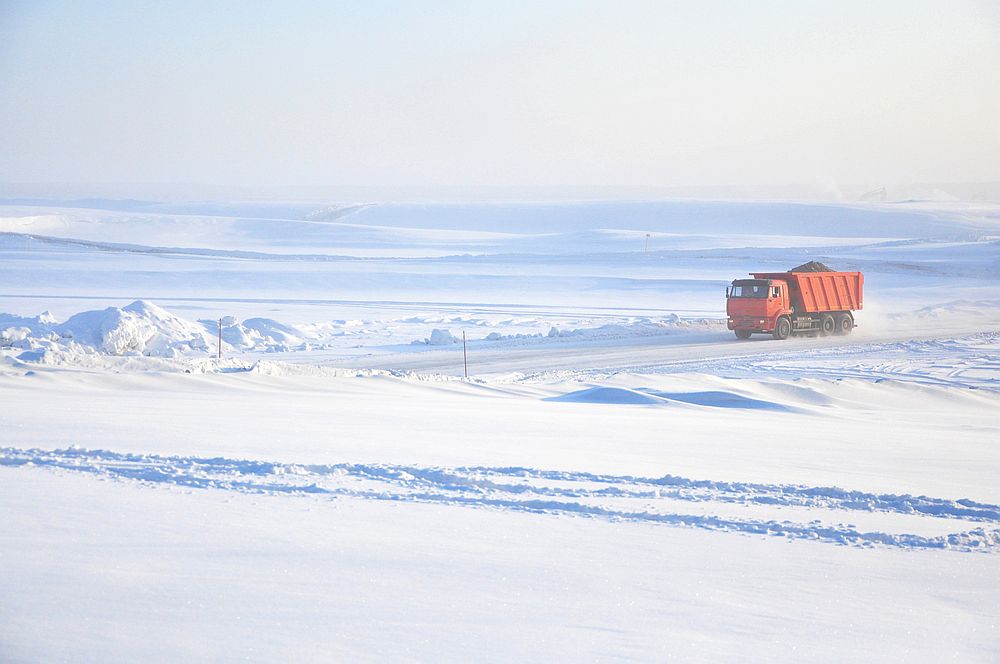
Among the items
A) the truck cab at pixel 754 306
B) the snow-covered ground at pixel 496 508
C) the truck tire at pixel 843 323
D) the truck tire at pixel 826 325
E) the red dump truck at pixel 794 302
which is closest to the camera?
the snow-covered ground at pixel 496 508

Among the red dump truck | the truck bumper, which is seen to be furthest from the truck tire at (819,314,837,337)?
the truck bumper

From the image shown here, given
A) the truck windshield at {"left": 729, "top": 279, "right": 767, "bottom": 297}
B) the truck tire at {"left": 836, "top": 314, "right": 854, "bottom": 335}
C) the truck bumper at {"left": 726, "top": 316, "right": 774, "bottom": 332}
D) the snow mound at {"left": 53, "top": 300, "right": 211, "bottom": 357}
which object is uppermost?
the truck windshield at {"left": 729, "top": 279, "right": 767, "bottom": 297}

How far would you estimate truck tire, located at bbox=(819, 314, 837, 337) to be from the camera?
101ft

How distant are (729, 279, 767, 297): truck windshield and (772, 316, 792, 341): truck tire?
1.05 meters

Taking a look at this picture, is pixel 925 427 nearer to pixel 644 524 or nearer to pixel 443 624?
pixel 644 524

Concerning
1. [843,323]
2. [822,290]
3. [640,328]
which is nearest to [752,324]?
[822,290]

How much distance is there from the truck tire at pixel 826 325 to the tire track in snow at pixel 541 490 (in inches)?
925

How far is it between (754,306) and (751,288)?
0.57m

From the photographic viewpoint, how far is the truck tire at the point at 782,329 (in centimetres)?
2950

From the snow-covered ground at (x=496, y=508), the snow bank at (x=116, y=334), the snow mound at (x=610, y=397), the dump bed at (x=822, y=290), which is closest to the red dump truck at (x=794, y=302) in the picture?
the dump bed at (x=822, y=290)

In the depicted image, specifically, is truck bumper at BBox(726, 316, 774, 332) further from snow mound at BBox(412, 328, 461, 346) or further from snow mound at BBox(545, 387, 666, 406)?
snow mound at BBox(545, 387, 666, 406)

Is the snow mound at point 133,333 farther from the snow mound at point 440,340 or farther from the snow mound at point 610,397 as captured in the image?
the snow mound at point 610,397

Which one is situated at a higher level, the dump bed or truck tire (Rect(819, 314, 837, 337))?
the dump bed

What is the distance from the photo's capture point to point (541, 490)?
26.0 ft
